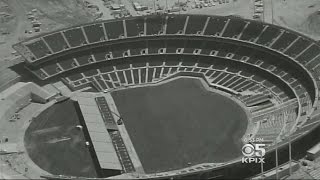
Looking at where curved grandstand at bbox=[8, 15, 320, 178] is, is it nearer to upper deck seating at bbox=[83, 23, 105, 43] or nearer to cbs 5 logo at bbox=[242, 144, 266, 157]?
upper deck seating at bbox=[83, 23, 105, 43]

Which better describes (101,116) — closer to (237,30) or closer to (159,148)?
(159,148)

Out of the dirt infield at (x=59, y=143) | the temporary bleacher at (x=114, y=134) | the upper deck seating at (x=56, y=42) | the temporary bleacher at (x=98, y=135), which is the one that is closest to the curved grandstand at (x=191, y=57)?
the upper deck seating at (x=56, y=42)

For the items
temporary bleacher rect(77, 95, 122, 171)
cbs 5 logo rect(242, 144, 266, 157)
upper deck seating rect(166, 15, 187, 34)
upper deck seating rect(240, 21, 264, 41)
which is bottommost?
cbs 5 logo rect(242, 144, 266, 157)

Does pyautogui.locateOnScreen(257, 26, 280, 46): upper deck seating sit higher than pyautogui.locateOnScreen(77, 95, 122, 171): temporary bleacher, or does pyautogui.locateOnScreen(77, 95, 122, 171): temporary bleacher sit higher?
pyautogui.locateOnScreen(257, 26, 280, 46): upper deck seating

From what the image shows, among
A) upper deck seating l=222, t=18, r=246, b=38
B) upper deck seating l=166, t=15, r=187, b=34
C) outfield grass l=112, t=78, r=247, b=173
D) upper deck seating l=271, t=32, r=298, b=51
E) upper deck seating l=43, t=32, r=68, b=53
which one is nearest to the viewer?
outfield grass l=112, t=78, r=247, b=173

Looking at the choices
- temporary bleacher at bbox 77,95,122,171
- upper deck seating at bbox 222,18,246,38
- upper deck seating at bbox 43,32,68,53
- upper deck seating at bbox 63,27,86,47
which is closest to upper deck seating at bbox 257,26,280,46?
upper deck seating at bbox 222,18,246,38

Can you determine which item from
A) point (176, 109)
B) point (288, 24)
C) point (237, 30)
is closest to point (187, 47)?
point (237, 30)

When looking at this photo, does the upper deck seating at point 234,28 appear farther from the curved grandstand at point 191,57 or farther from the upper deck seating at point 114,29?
the upper deck seating at point 114,29
